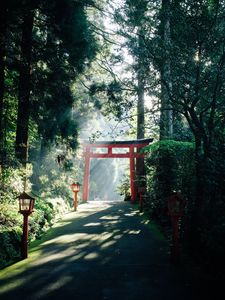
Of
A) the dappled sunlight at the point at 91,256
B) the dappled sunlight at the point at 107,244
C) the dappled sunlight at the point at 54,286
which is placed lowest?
the dappled sunlight at the point at 107,244

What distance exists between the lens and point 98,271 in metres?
5.29

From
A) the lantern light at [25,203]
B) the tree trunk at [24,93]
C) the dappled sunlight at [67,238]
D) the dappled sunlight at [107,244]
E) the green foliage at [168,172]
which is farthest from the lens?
the tree trunk at [24,93]

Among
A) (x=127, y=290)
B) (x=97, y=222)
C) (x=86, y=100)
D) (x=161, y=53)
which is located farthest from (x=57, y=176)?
(x=127, y=290)

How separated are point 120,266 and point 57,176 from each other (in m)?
16.0

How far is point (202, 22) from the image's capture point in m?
6.74

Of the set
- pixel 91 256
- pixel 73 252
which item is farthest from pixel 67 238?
pixel 91 256

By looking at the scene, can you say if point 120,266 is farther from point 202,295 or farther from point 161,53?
point 161,53

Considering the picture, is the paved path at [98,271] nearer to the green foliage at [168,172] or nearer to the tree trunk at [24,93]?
the green foliage at [168,172]

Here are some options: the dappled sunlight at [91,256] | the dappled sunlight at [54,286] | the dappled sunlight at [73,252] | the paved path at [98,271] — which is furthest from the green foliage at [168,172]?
the dappled sunlight at [54,286]

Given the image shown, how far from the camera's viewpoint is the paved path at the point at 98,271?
4277 mm

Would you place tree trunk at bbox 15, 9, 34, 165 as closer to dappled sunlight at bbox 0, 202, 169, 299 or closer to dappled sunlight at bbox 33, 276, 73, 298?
dappled sunlight at bbox 0, 202, 169, 299

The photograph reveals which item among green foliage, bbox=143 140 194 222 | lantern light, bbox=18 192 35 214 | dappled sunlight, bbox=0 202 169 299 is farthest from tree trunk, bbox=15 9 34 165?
green foliage, bbox=143 140 194 222

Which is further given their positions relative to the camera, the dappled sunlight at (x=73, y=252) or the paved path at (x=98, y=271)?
the dappled sunlight at (x=73, y=252)

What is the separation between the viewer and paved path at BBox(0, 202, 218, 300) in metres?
4.28
